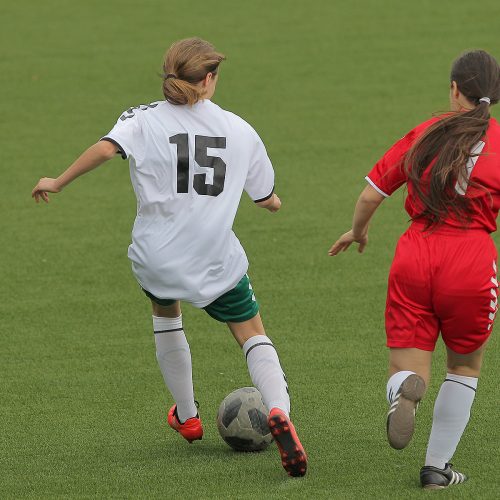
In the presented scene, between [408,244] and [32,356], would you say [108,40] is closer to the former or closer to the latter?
[32,356]

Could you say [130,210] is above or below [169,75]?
below

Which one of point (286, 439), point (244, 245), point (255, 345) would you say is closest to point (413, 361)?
point (286, 439)

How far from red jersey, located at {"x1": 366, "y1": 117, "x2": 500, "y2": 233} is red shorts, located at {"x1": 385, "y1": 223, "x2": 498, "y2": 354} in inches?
2.4

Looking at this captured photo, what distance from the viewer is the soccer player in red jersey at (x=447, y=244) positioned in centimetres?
414

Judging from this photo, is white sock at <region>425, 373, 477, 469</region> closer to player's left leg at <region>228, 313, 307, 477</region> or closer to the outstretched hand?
player's left leg at <region>228, 313, 307, 477</region>

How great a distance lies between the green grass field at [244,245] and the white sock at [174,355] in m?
0.28

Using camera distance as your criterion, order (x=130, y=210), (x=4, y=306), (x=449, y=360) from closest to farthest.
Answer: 1. (x=449, y=360)
2. (x=4, y=306)
3. (x=130, y=210)

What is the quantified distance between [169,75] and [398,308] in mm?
1294

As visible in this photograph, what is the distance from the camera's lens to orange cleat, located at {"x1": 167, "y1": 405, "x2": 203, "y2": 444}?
5176 mm

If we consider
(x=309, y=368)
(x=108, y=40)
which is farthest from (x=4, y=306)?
(x=108, y=40)

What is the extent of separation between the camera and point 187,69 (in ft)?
15.1

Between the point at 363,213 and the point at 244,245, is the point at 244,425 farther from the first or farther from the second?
the point at 244,245

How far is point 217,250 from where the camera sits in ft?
15.5

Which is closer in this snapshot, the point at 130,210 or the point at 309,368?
the point at 309,368
